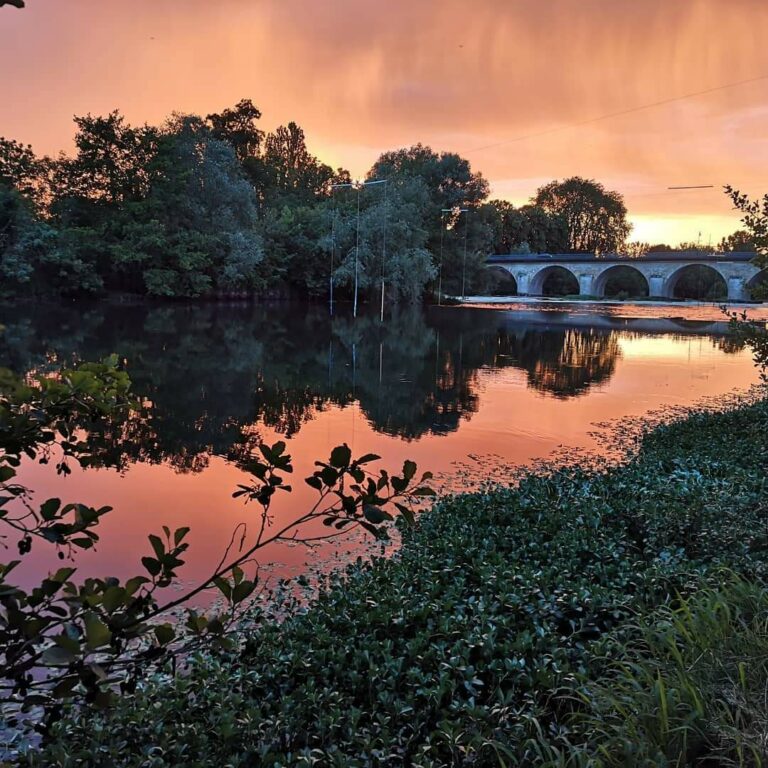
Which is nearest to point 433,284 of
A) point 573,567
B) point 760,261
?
point 760,261

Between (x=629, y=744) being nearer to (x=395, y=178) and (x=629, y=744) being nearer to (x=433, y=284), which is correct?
(x=395, y=178)

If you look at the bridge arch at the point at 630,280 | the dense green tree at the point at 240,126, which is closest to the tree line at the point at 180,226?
the dense green tree at the point at 240,126

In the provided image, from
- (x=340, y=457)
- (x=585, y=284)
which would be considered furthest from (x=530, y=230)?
(x=340, y=457)

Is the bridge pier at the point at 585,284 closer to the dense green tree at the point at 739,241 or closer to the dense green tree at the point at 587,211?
the dense green tree at the point at 739,241

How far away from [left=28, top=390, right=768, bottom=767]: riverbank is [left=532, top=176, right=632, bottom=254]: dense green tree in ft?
273

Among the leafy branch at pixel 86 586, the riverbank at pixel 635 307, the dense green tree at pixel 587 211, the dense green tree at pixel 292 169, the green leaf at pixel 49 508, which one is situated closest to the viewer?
the leafy branch at pixel 86 586

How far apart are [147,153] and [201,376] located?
25.4m

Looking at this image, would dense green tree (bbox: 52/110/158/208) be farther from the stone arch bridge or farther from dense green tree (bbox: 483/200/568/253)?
dense green tree (bbox: 483/200/568/253)

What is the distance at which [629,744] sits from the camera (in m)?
2.21

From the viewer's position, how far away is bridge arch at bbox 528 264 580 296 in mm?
68375

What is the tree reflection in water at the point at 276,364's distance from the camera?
33.9 feet

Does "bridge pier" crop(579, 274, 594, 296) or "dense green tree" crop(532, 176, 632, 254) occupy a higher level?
"dense green tree" crop(532, 176, 632, 254)

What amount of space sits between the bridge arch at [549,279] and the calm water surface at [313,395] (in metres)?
40.2

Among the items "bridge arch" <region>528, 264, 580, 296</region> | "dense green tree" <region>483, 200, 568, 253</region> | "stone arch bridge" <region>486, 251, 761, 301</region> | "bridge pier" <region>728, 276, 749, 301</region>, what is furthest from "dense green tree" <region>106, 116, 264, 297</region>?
"bridge pier" <region>728, 276, 749, 301</region>
